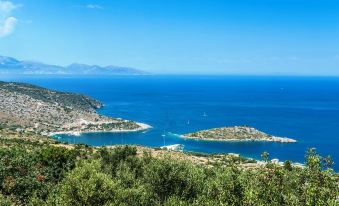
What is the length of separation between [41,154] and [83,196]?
40135 millimetres

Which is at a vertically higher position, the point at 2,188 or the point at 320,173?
the point at 320,173

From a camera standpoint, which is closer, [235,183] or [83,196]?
[235,183]

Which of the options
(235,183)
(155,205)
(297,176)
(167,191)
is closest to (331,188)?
(297,176)

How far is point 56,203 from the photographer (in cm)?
3259

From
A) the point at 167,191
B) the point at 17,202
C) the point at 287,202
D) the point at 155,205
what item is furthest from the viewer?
the point at 17,202

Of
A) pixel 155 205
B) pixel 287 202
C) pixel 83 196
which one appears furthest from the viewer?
pixel 155 205

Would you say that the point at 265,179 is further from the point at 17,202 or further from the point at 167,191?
the point at 17,202

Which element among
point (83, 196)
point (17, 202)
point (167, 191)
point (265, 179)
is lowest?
point (17, 202)

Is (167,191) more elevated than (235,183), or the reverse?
(235,183)

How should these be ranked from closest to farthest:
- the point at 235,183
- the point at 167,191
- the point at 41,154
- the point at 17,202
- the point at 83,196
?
1. the point at 235,183
2. the point at 83,196
3. the point at 167,191
4. the point at 17,202
5. the point at 41,154

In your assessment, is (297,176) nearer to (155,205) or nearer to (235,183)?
(235,183)

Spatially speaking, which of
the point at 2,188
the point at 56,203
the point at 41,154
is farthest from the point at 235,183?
the point at 41,154

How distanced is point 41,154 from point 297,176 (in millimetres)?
51011

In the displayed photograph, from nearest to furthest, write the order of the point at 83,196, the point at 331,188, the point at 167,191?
the point at 331,188 < the point at 83,196 < the point at 167,191
